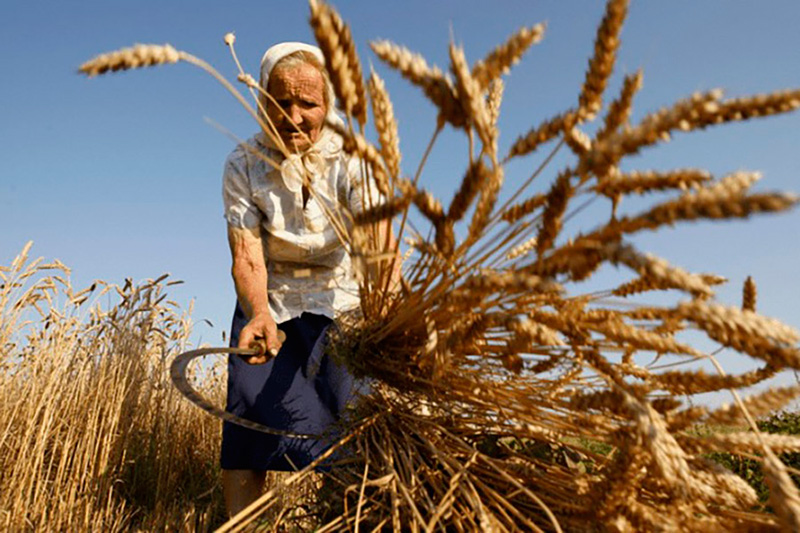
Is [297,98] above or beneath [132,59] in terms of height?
above

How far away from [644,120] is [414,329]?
1.85 feet

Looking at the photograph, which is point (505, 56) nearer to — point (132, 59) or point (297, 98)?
point (132, 59)

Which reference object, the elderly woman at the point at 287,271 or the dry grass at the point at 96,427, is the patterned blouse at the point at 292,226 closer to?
the elderly woman at the point at 287,271

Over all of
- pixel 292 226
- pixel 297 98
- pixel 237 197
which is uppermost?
pixel 297 98

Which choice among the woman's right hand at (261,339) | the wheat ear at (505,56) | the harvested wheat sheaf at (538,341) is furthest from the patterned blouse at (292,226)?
the wheat ear at (505,56)

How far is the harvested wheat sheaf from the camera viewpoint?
66 cm

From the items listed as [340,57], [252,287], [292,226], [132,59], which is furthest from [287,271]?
[340,57]

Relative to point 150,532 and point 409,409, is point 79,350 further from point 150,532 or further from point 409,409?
point 409,409

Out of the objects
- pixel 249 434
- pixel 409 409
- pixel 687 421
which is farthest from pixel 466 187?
pixel 249 434

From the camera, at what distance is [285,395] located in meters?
1.94

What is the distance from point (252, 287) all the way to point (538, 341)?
1243 mm

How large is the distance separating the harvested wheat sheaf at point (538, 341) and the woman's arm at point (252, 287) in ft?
1.04

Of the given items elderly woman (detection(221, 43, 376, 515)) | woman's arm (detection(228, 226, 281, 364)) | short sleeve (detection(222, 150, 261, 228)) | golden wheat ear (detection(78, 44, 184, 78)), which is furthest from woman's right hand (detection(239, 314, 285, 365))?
golden wheat ear (detection(78, 44, 184, 78))

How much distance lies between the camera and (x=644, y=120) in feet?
2.16
